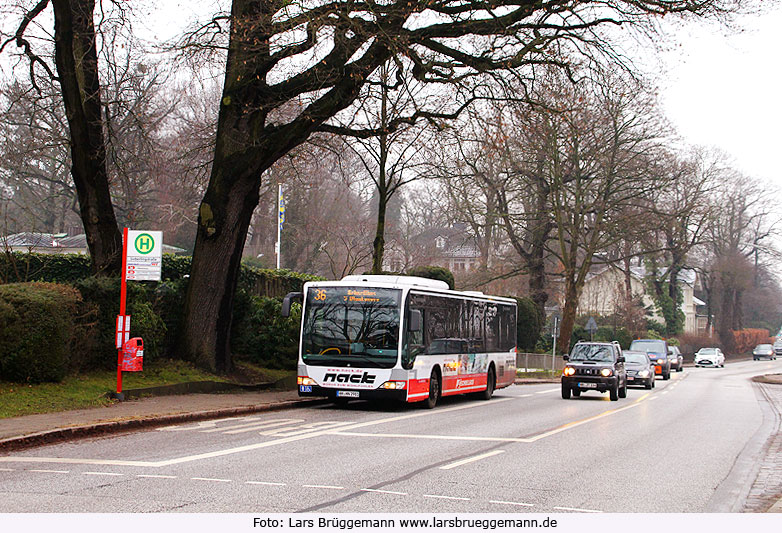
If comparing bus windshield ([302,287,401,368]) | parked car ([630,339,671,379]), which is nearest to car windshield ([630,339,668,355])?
parked car ([630,339,671,379])

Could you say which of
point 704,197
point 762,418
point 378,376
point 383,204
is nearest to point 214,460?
point 378,376

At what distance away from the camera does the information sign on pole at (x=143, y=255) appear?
1622 centimetres

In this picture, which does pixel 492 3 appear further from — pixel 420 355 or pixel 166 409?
pixel 166 409

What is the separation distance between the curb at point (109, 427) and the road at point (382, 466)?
0.34 metres

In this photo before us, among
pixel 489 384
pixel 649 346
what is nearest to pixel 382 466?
pixel 489 384

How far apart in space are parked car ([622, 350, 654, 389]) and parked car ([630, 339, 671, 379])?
27.1 ft

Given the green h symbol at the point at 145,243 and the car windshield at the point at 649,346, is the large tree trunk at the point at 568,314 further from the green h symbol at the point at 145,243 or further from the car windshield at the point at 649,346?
the green h symbol at the point at 145,243

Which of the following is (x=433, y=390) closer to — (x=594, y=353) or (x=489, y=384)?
(x=489, y=384)

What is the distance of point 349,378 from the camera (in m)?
18.6

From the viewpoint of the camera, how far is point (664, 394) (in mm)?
30688

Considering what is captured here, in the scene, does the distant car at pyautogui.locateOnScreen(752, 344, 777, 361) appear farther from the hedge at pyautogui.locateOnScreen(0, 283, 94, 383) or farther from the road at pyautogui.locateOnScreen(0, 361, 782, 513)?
the hedge at pyautogui.locateOnScreen(0, 283, 94, 383)

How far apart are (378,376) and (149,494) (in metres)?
10.6

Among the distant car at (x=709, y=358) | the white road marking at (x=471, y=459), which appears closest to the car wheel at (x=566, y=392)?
the white road marking at (x=471, y=459)

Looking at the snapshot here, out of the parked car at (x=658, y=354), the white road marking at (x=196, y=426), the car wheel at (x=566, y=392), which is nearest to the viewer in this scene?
the white road marking at (x=196, y=426)
